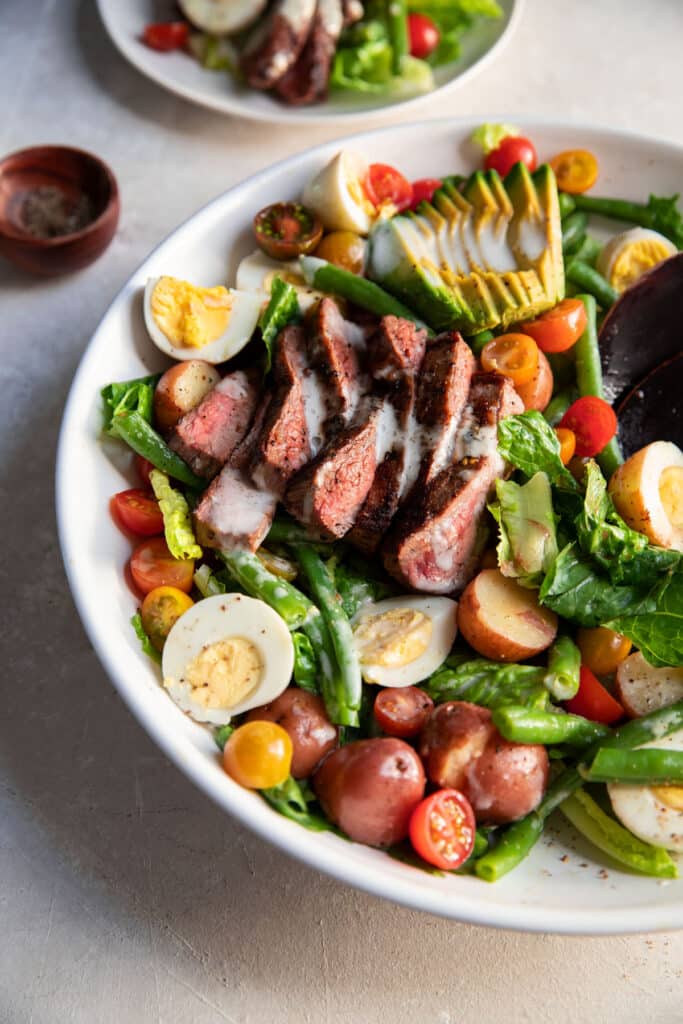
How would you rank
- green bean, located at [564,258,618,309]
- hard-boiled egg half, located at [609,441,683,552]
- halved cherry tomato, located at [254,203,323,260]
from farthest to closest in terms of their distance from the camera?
green bean, located at [564,258,618,309], halved cherry tomato, located at [254,203,323,260], hard-boiled egg half, located at [609,441,683,552]

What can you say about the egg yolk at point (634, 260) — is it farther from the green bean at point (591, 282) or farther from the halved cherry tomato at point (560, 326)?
the halved cherry tomato at point (560, 326)

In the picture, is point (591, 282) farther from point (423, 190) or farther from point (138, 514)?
point (138, 514)

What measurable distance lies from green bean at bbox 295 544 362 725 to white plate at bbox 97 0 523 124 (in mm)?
2694

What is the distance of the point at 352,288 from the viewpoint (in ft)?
13.5

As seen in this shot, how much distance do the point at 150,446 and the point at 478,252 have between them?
166 cm

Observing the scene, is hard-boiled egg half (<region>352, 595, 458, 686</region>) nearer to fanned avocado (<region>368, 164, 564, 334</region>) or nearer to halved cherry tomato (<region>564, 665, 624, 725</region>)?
halved cherry tomato (<region>564, 665, 624, 725</region>)

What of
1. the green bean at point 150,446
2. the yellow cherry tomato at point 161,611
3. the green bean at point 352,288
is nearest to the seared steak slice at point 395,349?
the green bean at point 352,288

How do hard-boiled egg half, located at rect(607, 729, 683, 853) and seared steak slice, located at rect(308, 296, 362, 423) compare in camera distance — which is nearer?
hard-boiled egg half, located at rect(607, 729, 683, 853)


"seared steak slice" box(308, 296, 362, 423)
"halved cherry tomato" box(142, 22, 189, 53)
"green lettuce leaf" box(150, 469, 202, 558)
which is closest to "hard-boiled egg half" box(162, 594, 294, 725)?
"green lettuce leaf" box(150, 469, 202, 558)

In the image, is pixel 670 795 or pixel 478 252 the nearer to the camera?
pixel 670 795

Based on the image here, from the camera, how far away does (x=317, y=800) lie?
317 centimetres

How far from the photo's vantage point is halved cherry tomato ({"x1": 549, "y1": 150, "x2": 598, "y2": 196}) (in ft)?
15.0

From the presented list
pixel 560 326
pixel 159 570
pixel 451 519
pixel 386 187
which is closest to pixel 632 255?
pixel 560 326

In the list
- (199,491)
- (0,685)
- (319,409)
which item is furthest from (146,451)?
(0,685)
